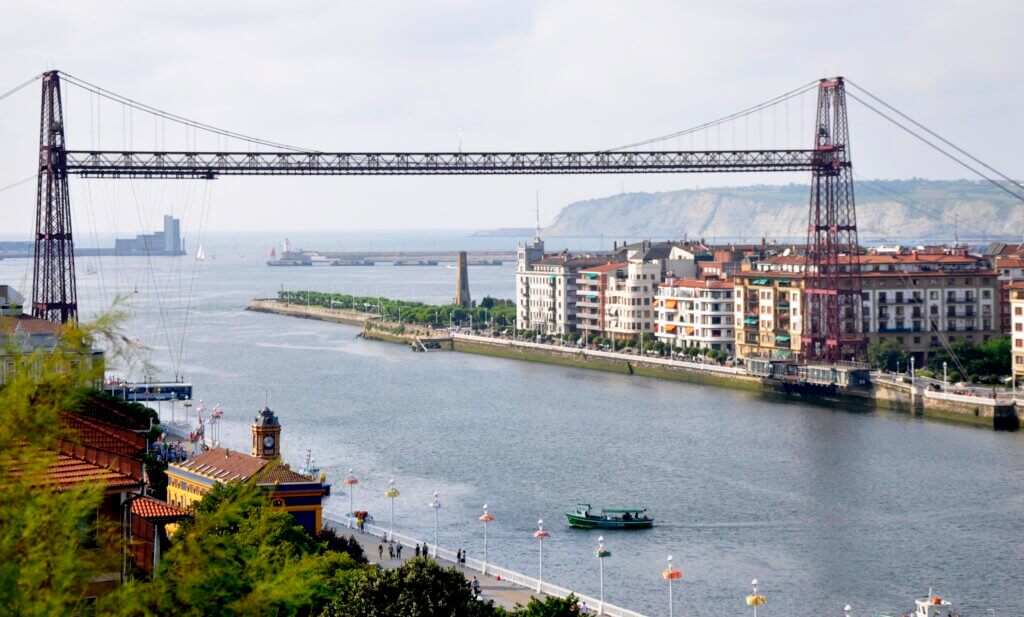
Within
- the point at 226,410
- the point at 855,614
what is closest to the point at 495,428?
the point at 226,410

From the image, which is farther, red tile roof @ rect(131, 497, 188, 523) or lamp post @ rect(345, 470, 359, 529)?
lamp post @ rect(345, 470, 359, 529)

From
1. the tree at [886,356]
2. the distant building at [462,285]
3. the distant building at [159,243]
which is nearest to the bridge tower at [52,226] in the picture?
the tree at [886,356]

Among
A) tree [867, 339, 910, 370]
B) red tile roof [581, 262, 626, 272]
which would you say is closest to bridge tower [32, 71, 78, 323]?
tree [867, 339, 910, 370]

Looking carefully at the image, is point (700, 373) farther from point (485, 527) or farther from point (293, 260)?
point (293, 260)

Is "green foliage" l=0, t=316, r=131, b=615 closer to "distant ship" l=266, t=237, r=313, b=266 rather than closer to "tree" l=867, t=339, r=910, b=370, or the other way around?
"tree" l=867, t=339, r=910, b=370

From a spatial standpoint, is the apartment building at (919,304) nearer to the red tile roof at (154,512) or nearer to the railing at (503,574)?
the railing at (503,574)

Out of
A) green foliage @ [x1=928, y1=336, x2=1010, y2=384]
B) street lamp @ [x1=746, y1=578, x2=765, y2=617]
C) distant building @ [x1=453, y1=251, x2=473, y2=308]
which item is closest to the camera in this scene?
street lamp @ [x1=746, y1=578, x2=765, y2=617]
